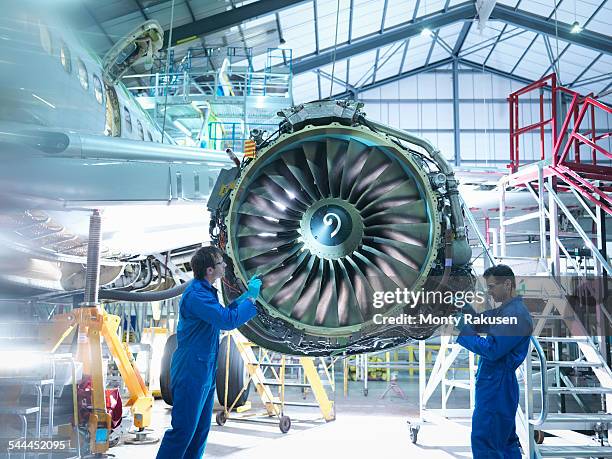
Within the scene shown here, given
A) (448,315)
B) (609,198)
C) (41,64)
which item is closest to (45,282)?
(41,64)

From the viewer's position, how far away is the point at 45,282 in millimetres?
6980

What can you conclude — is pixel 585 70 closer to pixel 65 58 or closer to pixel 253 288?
pixel 65 58

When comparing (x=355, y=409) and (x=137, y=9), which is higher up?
(x=137, y=9)

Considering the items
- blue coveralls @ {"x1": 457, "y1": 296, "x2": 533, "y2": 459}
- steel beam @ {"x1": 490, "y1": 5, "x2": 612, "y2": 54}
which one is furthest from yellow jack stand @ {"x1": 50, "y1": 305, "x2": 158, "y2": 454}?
steel beam @ {"x1": 490, "y1": 5, "x2": 612, "y2": 54}

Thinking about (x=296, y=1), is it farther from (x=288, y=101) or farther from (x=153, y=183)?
(x=153, y=183)

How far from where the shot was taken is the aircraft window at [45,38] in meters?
3.89

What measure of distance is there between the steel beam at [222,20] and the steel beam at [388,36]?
5.65m

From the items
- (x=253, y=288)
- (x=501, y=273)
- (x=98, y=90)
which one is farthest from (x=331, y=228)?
(x=98, y=90)

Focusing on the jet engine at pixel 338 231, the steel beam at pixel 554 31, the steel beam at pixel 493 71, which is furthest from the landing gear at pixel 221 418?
the steel beam at pixel 493 71

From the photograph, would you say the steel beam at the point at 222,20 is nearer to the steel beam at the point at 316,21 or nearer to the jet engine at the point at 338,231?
the steel beam at the point at 316,21

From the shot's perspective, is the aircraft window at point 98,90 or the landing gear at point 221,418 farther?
the landing gear at point 221,418

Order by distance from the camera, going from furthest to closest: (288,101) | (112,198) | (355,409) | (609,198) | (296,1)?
1. (296,1)
2. (288,101)
3. (355,409)
4. (609,198)
5. (112,198)

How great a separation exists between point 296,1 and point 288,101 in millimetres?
3512

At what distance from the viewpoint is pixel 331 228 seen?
8.79 feet
